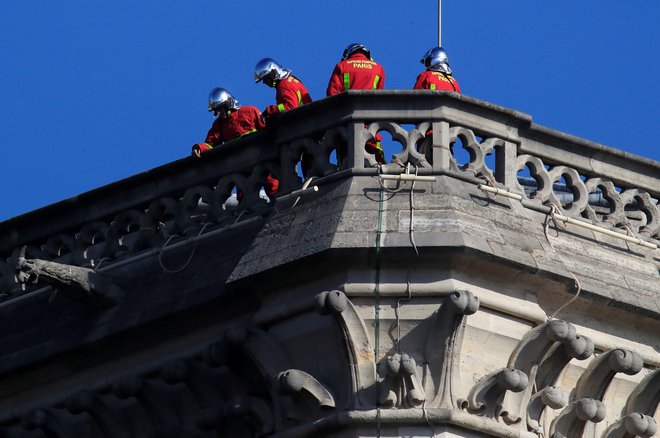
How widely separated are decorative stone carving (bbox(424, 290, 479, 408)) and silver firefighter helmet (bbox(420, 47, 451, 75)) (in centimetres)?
567

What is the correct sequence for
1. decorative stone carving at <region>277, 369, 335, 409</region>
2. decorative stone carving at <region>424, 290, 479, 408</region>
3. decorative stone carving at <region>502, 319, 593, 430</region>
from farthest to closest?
decorative stone carving at <region>502, 319, 593, 430</region> → decorative stone carving at <region>277, 369, 335, 409</region> → decorative stone carving at <region>424, 290, 479, 408</region>

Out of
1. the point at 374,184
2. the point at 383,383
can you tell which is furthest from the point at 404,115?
the point at 383,383

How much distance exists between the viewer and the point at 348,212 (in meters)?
29.8

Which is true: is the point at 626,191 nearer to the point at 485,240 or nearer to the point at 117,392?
the point at 485,240

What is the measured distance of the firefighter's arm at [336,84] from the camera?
110ft

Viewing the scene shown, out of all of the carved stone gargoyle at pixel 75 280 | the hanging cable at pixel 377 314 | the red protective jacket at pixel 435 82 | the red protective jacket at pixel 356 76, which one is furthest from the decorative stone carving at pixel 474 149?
the carved stone gargoyle at pixel 75 280

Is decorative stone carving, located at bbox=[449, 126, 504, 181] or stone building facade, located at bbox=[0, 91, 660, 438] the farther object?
decorative stone carving, located at bbox=[449, 126, 504, 181]

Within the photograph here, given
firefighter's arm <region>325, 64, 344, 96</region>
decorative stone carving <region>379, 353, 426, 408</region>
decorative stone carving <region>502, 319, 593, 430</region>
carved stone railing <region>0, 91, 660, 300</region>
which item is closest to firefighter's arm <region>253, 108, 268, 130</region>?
firefighter's arm <region>325, 64, 344, 96</region>

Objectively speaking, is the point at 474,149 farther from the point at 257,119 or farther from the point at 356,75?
the point at 257,119

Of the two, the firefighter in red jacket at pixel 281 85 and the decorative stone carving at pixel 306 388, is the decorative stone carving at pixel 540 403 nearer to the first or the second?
the decorative stone carving at pixel 306 388

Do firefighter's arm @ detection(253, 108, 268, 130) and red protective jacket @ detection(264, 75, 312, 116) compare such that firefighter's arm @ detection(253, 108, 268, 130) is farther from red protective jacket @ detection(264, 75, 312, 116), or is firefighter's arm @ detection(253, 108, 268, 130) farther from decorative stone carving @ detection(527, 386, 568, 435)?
A: decorative stone carving @ detection(527, 386, 568, 435)

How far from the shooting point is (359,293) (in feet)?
96.4

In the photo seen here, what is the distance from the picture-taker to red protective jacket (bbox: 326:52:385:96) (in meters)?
33.6

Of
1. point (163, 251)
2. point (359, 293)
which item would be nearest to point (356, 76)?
point (163, 251)
